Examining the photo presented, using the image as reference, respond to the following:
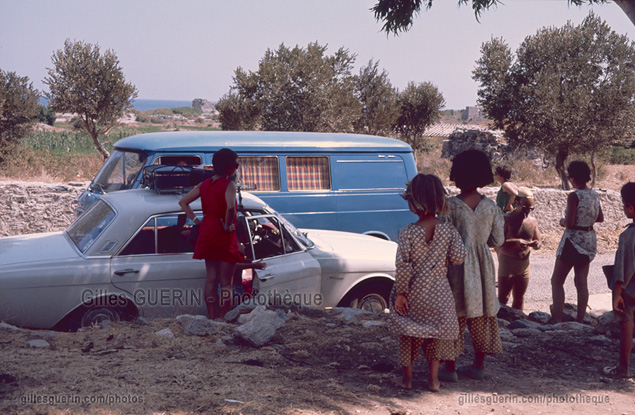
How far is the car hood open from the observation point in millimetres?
5265

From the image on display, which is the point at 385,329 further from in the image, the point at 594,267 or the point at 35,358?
the point at 594,267

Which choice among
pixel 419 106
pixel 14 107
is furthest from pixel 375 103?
pixel 14 107

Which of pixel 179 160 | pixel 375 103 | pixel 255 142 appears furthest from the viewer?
pixel 375 103

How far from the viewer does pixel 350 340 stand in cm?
507

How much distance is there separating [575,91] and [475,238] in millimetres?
18576

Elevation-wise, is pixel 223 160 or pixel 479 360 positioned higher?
pixel 223 160

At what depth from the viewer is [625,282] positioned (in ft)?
14.9

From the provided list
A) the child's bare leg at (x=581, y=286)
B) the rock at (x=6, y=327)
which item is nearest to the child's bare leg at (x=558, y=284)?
the child's bare leg at (x=581, y=286)

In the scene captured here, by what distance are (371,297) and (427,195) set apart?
2755 millimetres

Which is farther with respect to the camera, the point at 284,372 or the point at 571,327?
the point at 571,327

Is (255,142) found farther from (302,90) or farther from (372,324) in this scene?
(302,90)

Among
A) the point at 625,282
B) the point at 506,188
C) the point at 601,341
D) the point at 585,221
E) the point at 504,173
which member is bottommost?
the point at 601,341

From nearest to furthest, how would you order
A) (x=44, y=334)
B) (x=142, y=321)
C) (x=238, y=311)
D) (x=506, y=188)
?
(x=44, y=334), (x=142, y=321), (x=238, y=311), (x=506, y=188)

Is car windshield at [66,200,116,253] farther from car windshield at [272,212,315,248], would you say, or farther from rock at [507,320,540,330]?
rock at [507,320,540,330]
